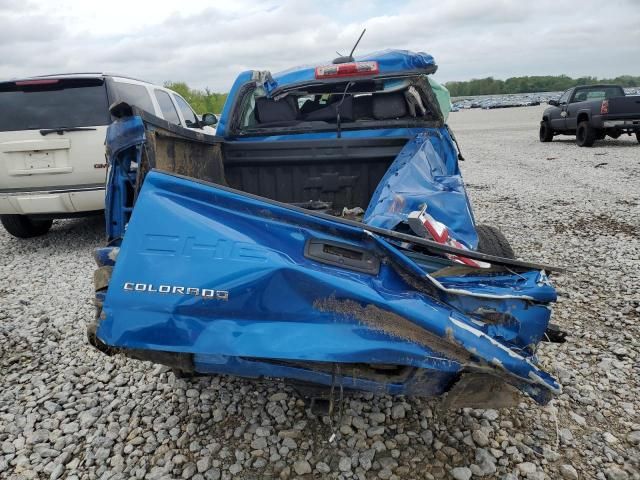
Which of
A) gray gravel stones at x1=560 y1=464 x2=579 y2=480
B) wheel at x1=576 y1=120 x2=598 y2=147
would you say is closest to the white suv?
gray gravel stones at x1=560 y1=464 x2=579 y2=480

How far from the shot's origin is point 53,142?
5.22 m

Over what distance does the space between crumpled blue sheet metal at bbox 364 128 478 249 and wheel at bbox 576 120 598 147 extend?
40.4 ft

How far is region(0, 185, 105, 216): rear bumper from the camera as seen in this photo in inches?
209

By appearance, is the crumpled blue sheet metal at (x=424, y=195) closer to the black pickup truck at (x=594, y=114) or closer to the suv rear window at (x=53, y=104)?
the suv rear window at (x=53, y=104)

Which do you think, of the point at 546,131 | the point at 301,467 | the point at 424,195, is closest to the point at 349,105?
the point at 424,195

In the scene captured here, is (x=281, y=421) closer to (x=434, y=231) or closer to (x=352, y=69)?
(x=434, y=231)

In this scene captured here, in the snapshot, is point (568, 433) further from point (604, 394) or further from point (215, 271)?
point (215, 271)

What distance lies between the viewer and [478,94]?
8506 cm

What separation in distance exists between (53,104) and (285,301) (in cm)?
480

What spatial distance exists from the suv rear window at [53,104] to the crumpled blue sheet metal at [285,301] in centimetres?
399

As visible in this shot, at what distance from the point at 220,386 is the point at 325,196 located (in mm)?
1895

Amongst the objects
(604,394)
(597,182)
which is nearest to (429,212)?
(604,394)

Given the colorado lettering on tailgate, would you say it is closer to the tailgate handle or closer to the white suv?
the tailgate handle

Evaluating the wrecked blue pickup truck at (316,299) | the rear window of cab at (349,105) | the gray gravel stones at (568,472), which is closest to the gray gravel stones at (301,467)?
the wrecked blue pickup truck at (316,299)
